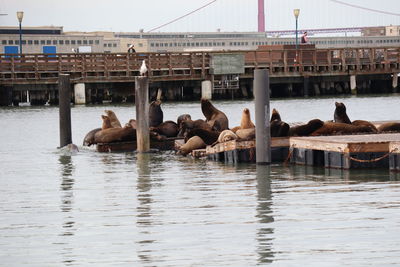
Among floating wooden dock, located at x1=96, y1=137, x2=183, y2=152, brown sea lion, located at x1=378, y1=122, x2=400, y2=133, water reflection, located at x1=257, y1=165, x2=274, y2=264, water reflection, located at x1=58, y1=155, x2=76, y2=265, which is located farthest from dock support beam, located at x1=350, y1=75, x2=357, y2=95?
water reflection, located at x1=257, y1=165, x2=274, y2=264

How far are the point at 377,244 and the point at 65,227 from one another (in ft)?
12.5

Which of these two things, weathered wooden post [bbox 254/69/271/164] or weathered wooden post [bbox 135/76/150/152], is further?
weathered wooden post [bbox 135/76/150/152]

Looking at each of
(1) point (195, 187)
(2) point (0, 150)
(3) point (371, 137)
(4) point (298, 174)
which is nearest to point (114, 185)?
(1) point (195, 187)

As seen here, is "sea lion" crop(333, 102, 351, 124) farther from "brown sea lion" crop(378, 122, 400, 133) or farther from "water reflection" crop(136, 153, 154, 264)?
"water reflection" crop(136, 153, 154, 264)

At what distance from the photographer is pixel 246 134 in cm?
2094

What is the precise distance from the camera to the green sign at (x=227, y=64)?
55531mm

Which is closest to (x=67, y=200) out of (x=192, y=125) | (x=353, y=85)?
(x=192, y=125)

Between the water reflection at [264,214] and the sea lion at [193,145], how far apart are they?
10.3 feet

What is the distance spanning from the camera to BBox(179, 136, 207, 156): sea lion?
22.4 metres

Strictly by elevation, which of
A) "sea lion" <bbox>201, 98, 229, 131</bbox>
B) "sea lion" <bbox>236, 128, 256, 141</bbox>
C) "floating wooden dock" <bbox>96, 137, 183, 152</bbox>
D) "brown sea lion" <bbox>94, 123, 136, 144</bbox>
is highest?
"sea lion" <bbox>201, 98, 229, 131</bbox>

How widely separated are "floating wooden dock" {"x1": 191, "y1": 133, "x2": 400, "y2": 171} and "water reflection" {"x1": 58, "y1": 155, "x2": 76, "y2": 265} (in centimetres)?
298

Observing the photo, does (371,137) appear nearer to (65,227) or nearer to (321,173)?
(321,173)

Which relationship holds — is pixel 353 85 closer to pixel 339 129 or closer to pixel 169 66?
pixel 169 66

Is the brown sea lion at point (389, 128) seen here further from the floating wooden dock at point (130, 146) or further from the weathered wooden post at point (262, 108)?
the floating wooden dock at point (130, 146)
